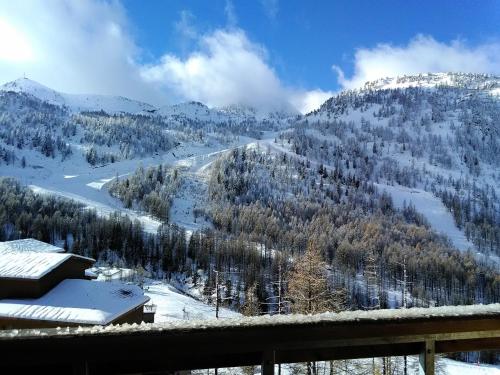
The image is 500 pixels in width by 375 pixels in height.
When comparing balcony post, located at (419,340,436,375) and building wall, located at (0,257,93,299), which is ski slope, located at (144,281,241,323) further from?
balcony post, located at (419,340,436,375)

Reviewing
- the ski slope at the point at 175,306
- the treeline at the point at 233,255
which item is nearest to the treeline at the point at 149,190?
the treeline at the point at 233,255

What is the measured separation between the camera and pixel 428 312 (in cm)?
283

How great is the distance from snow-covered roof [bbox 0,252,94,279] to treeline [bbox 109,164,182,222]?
124691 mm

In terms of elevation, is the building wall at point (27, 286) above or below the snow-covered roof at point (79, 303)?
above

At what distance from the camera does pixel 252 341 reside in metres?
2.52

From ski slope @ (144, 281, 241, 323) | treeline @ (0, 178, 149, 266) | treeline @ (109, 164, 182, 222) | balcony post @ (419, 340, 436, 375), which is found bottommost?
ski slope @ (144, 281, 241, 323)

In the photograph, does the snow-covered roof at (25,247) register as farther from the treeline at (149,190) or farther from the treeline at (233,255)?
the treeline at (149,190)

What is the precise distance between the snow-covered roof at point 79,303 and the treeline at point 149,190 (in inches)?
4986

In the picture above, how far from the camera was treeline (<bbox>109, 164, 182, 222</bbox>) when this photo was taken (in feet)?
524

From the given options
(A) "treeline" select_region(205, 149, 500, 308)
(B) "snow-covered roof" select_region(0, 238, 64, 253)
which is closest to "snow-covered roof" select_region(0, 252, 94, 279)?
(B) "snow-covered roof" select_region(0, 238, 64, 253)

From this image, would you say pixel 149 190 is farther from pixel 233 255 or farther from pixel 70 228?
pixel 233 255

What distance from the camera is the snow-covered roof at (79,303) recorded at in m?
22.4

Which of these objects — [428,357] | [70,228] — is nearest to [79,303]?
[428,357]

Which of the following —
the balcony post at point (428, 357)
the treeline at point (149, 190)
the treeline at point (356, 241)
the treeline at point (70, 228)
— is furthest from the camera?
the treeline at point (149, 190)
